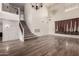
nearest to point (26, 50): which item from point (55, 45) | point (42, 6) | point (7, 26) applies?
point (55, 45)

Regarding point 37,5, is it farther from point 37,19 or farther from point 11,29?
point 11,29

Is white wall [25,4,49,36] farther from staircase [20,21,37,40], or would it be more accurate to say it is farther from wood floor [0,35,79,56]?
wood floor [0,35,79,56]

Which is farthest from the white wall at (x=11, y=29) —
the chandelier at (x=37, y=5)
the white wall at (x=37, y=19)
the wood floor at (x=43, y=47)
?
the chandelier at (x=37, y=5)

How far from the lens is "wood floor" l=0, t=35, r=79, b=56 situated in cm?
264

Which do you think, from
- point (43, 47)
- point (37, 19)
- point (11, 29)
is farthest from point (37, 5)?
point (43, 47)

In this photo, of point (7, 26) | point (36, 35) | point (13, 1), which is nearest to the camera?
point (13, 1)

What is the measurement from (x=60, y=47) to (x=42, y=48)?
483 mm

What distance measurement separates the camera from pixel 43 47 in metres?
2.80

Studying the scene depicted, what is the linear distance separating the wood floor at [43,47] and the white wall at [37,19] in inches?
9.0

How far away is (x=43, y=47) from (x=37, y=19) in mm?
795

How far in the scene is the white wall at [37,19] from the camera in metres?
2.84

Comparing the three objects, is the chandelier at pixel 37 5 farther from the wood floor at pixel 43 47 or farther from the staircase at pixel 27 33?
the wood floor at pixel 43 47

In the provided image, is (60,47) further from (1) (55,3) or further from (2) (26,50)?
(1) (55,3)

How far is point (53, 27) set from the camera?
283 centimetres
